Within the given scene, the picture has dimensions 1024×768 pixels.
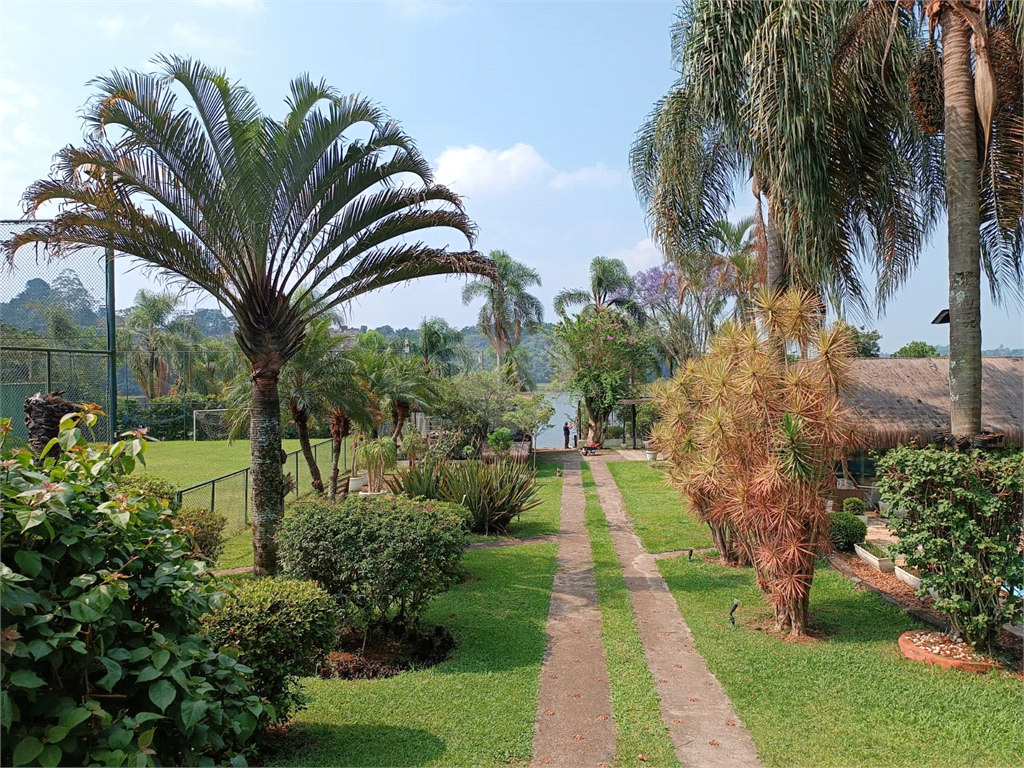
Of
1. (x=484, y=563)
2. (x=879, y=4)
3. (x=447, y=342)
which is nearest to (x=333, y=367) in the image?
(x=484, y=563)

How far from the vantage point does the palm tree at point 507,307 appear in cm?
4669

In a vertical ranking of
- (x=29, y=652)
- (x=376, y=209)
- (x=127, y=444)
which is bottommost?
(x=29, y=652)

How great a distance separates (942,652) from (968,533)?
4.12 feet

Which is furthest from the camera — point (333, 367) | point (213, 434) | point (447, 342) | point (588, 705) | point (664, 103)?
point (447, 342)

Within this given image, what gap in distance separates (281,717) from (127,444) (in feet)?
8.74

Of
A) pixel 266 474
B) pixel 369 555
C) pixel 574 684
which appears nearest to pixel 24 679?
pixel 369 555

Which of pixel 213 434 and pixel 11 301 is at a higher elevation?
pixel 11 301

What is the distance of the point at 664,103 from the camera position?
42.1 feet

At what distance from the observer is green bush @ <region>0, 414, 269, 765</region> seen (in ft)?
7.59

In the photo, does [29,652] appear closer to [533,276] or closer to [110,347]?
[110,347]

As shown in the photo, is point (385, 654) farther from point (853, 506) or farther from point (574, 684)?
point (853, 506)

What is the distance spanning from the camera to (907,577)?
9594 mm

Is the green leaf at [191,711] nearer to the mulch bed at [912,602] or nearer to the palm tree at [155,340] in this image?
the mulch bed at [912,602]

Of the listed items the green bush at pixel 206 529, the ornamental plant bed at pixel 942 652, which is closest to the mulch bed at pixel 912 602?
the ornamental plant bed at pixel 942 652
